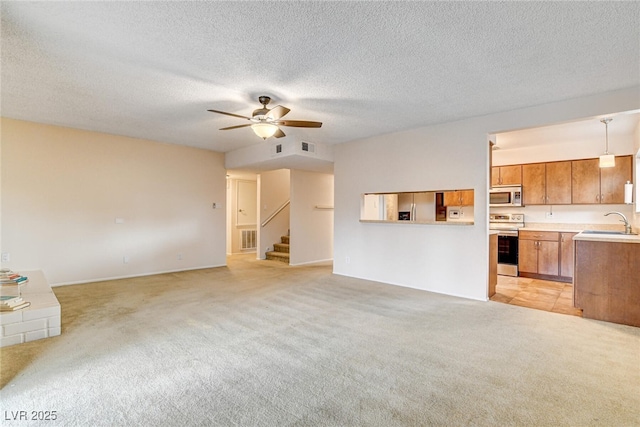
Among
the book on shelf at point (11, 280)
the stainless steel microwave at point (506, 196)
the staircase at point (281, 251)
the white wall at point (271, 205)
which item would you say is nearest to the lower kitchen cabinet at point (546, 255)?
the stainless steel microwave at point (506, 196)

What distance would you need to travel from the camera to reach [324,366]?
2393 mm

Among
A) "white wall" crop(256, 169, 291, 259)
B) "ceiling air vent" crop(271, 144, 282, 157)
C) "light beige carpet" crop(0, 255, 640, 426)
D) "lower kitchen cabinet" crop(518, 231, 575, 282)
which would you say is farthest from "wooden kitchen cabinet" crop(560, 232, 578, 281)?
"white wall" crop(256, 169, 291, 259)

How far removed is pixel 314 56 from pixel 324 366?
2.62m

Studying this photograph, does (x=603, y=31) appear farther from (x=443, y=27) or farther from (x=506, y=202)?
(x=506, y=202)

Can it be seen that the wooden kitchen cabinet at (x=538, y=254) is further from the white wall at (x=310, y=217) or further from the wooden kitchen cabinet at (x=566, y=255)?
the white wall at (x=310, y=217)

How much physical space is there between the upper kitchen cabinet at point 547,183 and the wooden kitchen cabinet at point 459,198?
968mm

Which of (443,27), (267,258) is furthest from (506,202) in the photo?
(267,258)

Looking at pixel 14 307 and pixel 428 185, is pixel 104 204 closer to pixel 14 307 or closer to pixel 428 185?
pixel 14 307

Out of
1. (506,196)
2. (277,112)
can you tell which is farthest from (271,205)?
(506,196)

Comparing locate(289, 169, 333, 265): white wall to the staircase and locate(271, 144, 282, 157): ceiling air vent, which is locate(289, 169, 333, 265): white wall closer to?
the staircase

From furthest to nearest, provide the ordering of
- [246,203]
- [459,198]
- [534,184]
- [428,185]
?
[246,203] → [459,198] → [534,184] → [428,185]

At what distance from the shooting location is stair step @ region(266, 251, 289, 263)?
753cm

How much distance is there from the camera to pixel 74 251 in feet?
16.7

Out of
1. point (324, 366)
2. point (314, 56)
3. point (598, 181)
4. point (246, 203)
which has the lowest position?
point (324, 366)
